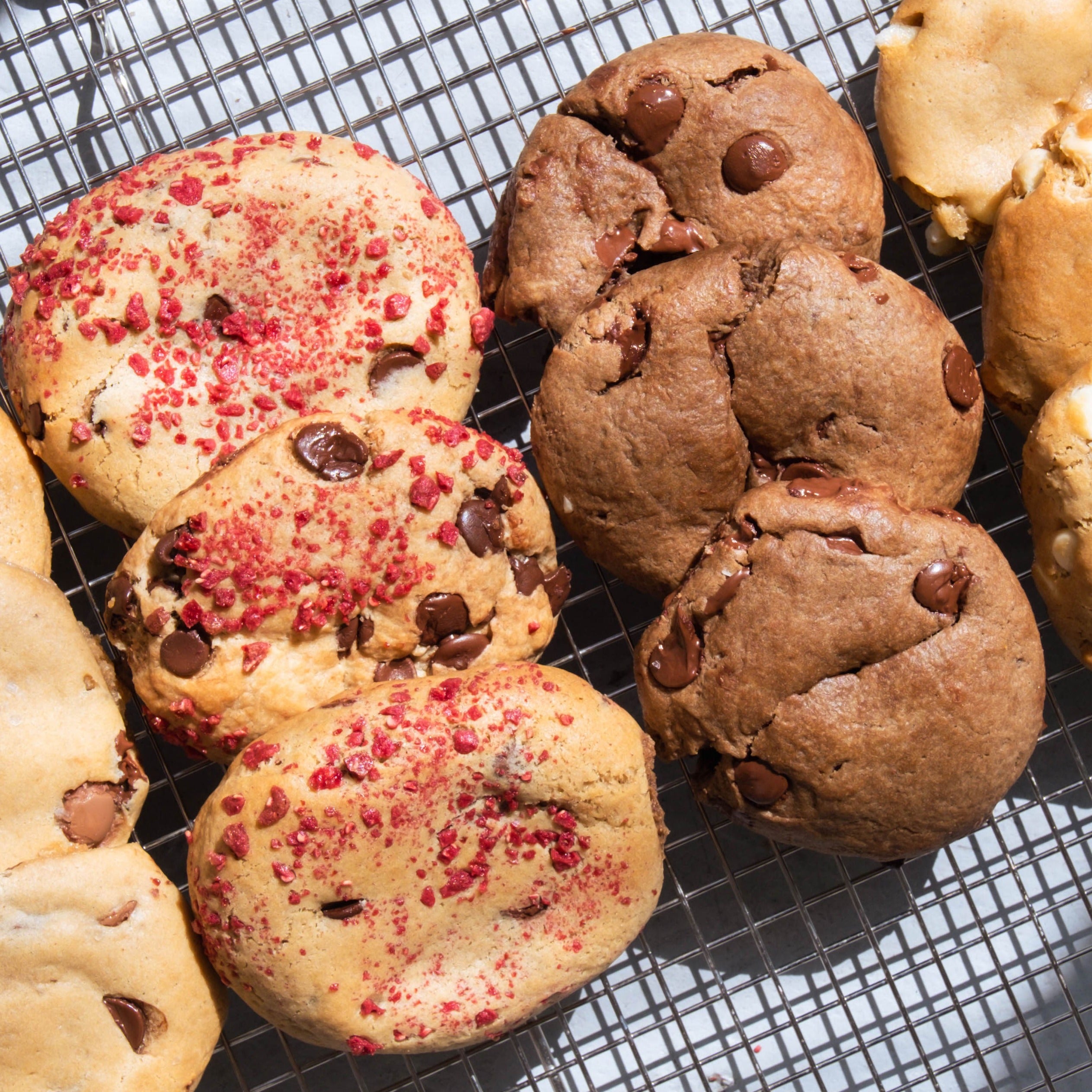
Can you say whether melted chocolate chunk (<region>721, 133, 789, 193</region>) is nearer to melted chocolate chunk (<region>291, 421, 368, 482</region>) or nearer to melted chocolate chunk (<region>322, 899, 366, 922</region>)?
melted chocolate chunk (<region>291, 421, 368, 482</region>)

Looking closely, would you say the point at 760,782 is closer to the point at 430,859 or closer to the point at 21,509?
the point at 430,859

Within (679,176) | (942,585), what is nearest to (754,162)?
(679,176)

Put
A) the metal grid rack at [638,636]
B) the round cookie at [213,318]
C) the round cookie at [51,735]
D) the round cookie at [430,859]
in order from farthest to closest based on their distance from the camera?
the metal grid rack at [638,636]
the round cookie at [213,318]
the round cookie at [51,735]
the round cookie at [430,859]

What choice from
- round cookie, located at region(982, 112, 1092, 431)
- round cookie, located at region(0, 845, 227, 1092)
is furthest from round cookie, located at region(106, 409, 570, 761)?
round cookie, located at region(982, 112, 1092, 431)

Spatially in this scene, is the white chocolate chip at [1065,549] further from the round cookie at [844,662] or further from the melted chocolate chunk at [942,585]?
the melted chocolate chunk at [942,585]

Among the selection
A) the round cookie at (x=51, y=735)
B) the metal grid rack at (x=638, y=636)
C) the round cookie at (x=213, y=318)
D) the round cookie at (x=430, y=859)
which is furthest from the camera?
the metal grid rack at (x=638, y=636)

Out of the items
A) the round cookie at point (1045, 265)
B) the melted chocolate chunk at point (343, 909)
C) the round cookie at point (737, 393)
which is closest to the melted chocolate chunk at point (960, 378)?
the round cookie at point (737, 393)
